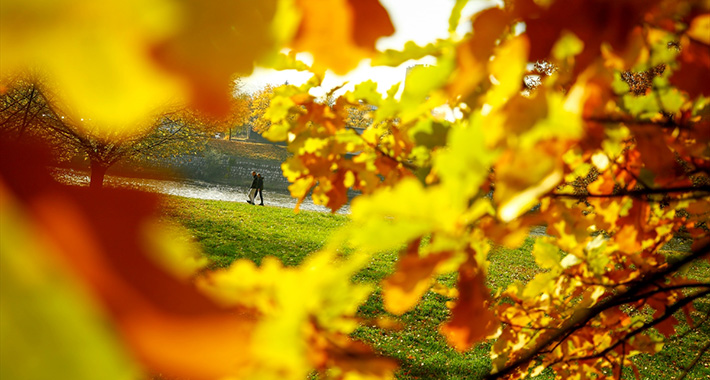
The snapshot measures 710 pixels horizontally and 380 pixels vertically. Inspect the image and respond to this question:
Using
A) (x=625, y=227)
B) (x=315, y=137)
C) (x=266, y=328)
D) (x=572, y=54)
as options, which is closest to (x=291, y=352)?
(x=266, y=328)

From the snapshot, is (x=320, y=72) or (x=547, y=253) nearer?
(x=320, y=72)

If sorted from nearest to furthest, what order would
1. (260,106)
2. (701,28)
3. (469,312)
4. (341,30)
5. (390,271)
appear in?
1. (341,30)
2. (701,28)
3. (469,312)
4. (390,271)
5. (260,106)

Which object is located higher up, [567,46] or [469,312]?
[567,46]

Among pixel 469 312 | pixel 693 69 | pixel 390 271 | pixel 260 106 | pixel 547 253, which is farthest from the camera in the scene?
pixel 260 106

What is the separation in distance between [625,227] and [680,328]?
7432mm

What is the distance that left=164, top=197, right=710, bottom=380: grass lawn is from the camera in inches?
189

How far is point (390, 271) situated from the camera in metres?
6.99

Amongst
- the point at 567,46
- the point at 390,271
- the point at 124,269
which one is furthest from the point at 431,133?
the point at 390,271

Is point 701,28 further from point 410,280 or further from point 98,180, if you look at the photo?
point 98,180

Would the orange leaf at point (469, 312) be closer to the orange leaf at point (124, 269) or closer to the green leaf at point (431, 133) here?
the green leaf at point (431, 133)

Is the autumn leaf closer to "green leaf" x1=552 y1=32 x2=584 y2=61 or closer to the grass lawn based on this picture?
"green leaf" x1=552 y1=32 x2=584 y2=61

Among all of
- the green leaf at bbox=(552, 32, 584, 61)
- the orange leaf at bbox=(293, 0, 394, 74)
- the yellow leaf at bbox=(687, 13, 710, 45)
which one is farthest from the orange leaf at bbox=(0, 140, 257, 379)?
the yellow leaf at bbox=(687, 13, 710, 45)

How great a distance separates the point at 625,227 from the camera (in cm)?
108

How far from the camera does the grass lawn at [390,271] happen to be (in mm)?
4805
